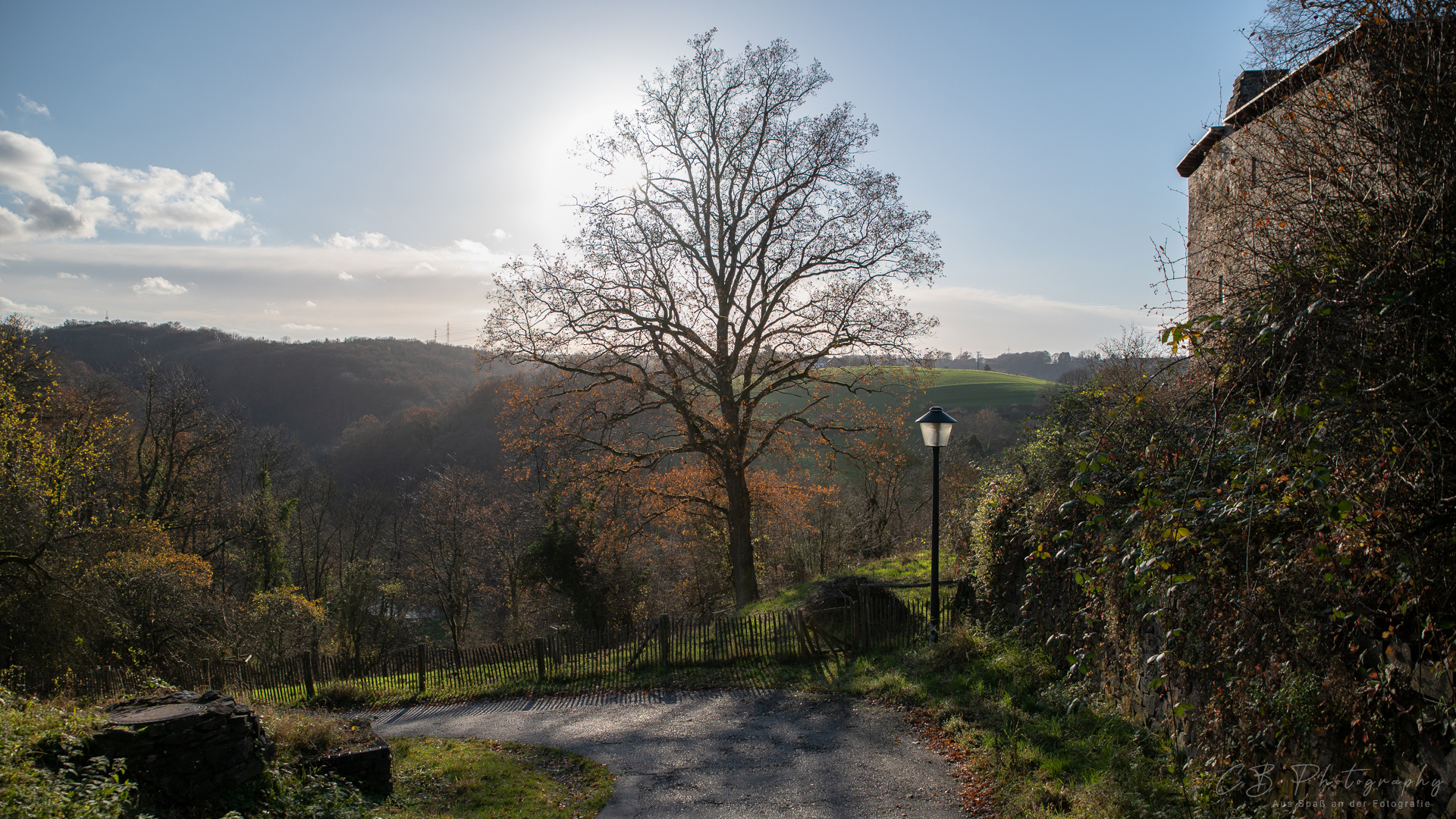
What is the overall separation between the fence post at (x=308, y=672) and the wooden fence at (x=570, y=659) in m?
0.02

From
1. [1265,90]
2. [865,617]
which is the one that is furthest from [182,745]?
[1265,90]

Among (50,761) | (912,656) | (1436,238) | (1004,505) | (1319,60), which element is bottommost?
(912,656)

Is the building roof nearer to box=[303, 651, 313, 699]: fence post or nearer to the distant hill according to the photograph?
box=[303, 651, 313, 699]: fence post

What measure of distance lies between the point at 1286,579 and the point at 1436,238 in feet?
6.67

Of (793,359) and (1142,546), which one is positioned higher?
(793,359)

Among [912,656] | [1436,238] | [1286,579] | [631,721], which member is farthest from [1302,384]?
[631,721]

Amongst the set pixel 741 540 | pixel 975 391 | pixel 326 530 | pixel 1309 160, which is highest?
pixel 975 391

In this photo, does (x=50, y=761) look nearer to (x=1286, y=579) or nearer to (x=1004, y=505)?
(x=1286, y=579)

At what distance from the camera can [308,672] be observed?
16141 mm

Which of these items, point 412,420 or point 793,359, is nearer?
point 793,359

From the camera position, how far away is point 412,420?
200 feet

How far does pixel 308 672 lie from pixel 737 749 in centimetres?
1223

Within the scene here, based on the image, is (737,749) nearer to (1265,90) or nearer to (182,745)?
(182,745)

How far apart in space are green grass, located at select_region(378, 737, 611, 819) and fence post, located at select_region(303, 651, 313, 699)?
291 inches
